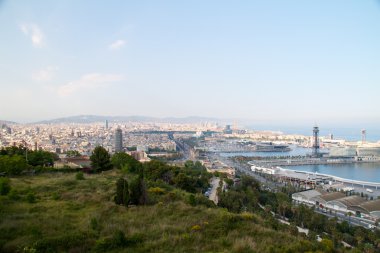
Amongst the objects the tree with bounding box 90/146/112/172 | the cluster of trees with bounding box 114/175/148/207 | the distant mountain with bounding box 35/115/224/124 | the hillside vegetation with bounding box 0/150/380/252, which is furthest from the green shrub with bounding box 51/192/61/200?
the distant mountain with bounding box 35/115/224/124

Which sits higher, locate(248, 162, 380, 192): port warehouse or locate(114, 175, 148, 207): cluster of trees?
locate(114, 175, 148, 207): cluster of trees

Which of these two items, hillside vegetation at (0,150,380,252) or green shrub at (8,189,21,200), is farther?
green shrub at (8,189,21,200)

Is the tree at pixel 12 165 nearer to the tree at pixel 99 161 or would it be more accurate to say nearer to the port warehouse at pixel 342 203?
the tree at pixel 99 161

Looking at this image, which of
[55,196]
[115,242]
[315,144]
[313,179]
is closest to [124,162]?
[55,196]

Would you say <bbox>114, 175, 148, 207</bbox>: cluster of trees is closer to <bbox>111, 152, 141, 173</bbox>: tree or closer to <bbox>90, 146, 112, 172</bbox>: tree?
<bbox>111, 152, 141, 173</bbox>: tree

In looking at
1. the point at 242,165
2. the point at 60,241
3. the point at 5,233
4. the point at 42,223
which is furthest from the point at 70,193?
the point at 242,165

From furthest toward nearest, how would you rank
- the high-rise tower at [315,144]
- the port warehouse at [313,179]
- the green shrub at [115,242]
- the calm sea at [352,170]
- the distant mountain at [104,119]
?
the distant mountain at [104,119] → the high-rise tower at [315,144] → the calm sea at [352,170] → the port warehouse at [313,179] → the green shrub at [115,242]

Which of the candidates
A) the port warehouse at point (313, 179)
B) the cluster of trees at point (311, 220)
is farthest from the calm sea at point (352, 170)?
the cluster of trees at point (311, 220)
